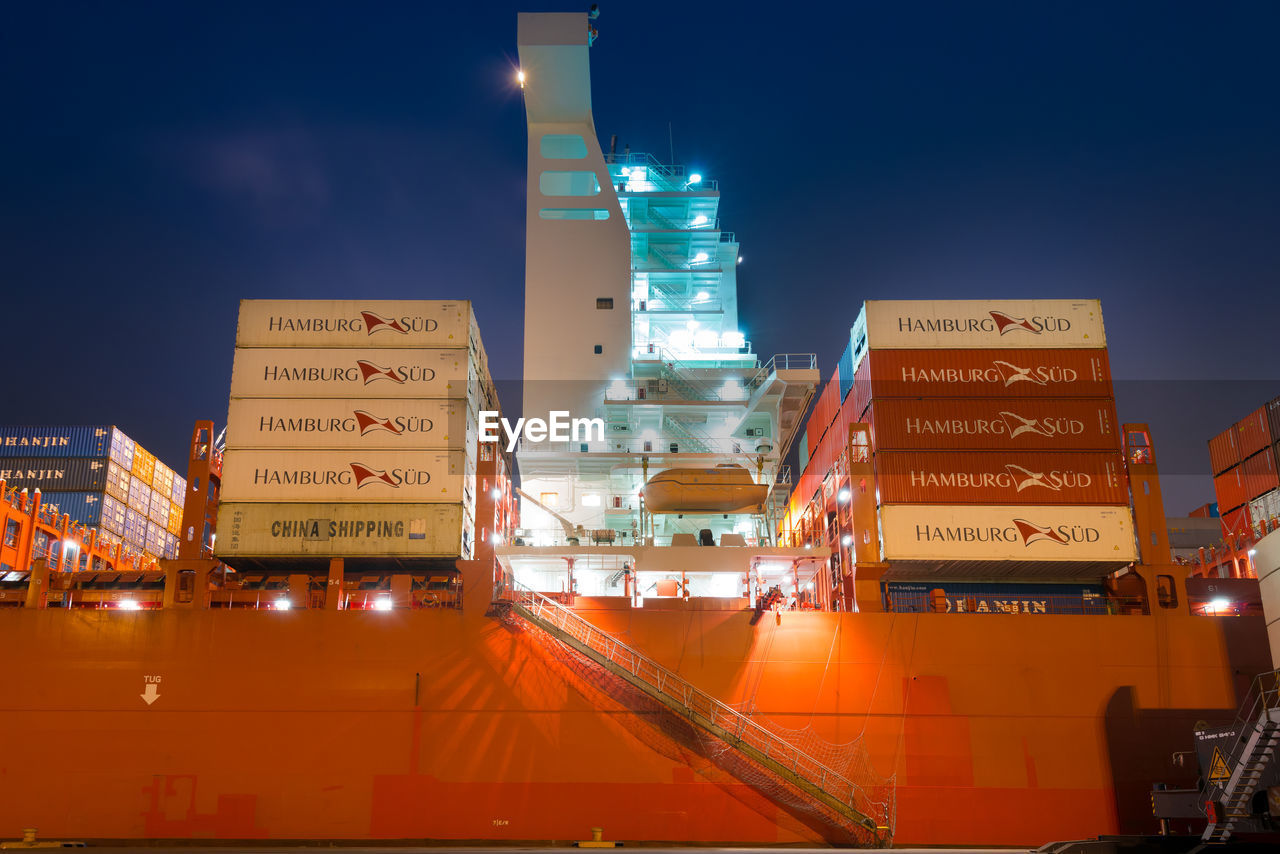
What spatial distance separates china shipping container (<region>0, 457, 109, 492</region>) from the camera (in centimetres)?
3450

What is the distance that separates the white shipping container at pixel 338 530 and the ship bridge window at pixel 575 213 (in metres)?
12.8

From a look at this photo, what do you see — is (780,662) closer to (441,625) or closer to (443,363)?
(441,625)

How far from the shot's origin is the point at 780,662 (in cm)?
1881

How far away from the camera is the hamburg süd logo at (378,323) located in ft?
72.6

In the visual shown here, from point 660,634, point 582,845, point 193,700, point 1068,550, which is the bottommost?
point 582,845

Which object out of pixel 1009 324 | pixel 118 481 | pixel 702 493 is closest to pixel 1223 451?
pixel 1009 324

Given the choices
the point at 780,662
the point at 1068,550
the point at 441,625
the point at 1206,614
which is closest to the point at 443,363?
the point at 441,625

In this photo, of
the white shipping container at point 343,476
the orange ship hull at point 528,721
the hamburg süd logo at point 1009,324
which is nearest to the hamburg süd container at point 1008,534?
the orange ship hull at point 528,721

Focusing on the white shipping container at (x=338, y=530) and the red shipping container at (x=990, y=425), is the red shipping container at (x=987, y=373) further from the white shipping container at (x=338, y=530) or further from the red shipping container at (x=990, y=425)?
the white shipping container at (x=338, y=530)

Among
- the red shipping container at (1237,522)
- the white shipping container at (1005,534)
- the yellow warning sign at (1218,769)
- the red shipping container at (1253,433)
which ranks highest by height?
the red shipping container at (1253,433)

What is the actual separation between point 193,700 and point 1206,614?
70.2 feet

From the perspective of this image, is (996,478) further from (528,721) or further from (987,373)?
(528,721)

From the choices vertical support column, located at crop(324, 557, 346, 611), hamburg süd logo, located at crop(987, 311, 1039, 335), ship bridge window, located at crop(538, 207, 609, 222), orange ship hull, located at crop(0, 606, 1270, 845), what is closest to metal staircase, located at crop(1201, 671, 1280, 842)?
orange ship hull, located at crop(0, 606, 1270, 845)

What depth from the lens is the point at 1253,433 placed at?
1016 inches
